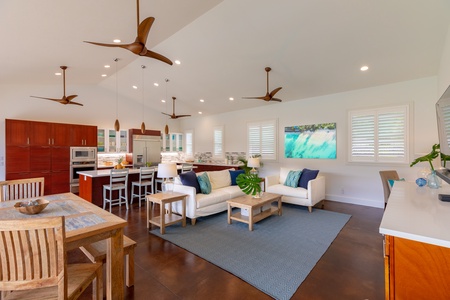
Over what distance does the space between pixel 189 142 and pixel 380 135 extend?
723cm

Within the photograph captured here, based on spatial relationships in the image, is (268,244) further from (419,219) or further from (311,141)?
(311,141)

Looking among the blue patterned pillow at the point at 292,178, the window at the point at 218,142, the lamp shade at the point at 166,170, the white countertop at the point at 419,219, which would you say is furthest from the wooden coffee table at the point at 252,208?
the window at the point at 218,142

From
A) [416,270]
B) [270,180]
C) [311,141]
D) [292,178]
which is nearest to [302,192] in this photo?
[292,178]

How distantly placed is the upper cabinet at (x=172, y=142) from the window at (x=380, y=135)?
715 cm

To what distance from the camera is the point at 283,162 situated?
664 cm

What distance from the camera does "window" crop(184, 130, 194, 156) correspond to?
9695mm

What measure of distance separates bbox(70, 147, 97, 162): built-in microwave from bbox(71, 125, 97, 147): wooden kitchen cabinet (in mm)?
144

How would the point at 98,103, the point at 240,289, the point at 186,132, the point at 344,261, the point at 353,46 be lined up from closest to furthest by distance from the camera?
the point at 240,289, the point at 344,261, the point at 353,46, the point at 98,103, the point at 186,132

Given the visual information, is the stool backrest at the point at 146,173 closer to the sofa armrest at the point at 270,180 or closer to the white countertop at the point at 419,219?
the sofa armrest at the point at 270,180

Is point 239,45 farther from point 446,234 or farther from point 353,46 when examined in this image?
point 446,234

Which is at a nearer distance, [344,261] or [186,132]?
[344,261]

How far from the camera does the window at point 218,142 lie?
851 cm

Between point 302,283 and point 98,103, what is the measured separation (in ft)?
27.8

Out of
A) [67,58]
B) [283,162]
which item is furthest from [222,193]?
[67,58]
